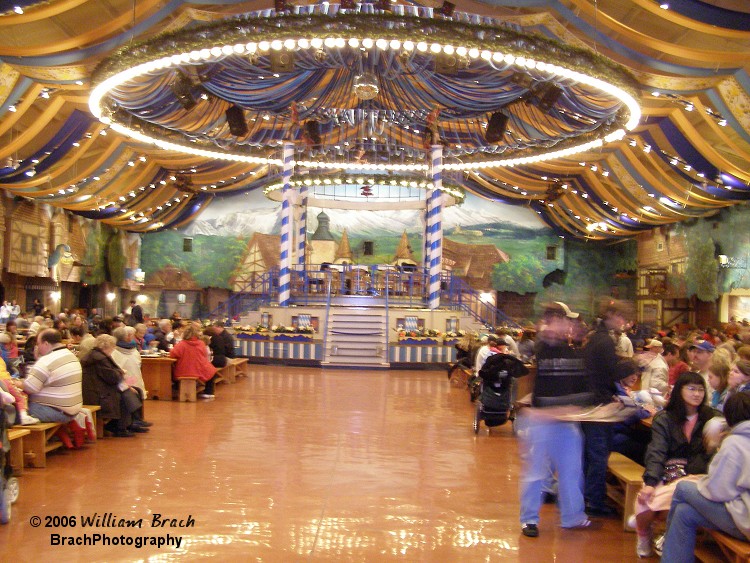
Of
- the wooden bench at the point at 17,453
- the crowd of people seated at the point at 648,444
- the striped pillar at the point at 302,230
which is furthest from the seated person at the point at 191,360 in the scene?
the striped pillar at the point at 302,230

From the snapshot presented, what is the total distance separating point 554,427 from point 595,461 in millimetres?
710

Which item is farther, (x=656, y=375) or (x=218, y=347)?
(x=218, y=347)

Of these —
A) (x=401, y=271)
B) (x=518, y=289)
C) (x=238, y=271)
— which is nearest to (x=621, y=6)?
(x=401, y=271)

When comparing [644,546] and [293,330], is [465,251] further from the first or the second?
[644,546]

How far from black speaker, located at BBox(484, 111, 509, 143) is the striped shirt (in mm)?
11347

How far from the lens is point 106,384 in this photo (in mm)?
7027

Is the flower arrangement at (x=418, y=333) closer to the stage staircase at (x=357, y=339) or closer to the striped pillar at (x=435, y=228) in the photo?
the stage staircase at (x=357, y=339)

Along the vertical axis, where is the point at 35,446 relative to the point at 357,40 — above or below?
below

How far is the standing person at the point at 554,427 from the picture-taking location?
4.36m

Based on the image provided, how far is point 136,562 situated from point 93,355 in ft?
11.5

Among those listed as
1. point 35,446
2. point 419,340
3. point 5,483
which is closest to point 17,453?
point 35,446

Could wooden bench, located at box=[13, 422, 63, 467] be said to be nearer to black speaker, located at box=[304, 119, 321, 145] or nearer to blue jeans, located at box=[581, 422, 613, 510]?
blue jeans, located at box=[581, 422, 613, 510]

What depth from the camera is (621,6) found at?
12891 mm

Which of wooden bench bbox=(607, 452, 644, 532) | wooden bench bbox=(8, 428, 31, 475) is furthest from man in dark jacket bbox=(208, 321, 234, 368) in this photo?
wooden bench bbox=(607, 452, 644, 532)
